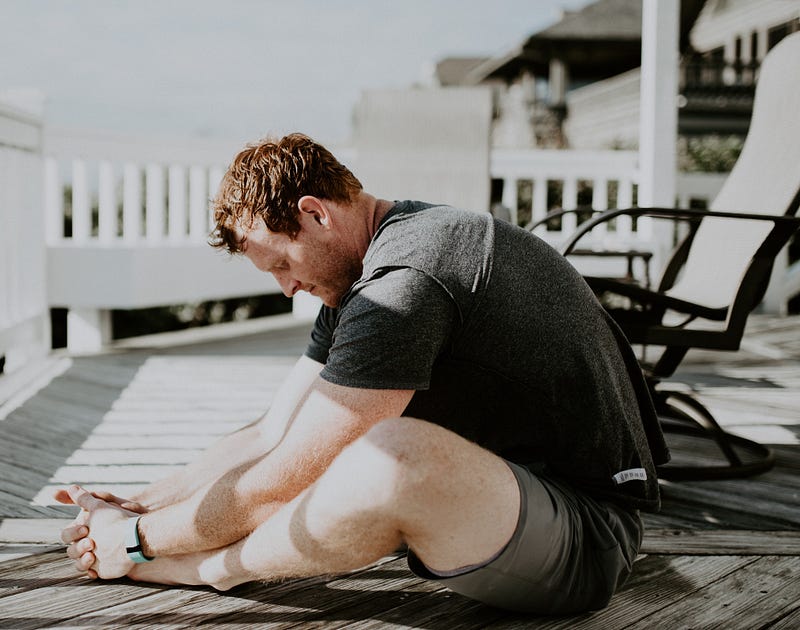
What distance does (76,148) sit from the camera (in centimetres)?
468

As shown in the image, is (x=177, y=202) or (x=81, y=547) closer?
(x=81, y=547)

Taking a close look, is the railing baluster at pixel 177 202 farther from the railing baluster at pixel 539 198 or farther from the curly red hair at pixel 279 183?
the curly red hair at pixel 279 183

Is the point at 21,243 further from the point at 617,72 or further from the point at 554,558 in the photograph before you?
the point at 617,72

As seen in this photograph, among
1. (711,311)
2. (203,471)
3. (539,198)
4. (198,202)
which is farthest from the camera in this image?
(539,198)

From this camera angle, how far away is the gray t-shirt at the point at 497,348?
1.34 metres

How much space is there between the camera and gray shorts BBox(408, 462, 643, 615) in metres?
1.40

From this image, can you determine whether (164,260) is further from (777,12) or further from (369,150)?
(777,12)

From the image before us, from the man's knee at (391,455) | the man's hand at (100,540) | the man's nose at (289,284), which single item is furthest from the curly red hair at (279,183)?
the man's hand at (100,540)

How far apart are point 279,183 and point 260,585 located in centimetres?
77

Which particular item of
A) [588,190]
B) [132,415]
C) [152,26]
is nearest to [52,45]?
[152,26]

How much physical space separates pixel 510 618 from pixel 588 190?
6995 mm

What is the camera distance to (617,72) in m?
25.0

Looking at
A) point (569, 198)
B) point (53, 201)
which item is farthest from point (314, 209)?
point (569, 198)

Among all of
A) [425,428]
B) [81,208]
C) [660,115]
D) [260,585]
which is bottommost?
[260,585]
